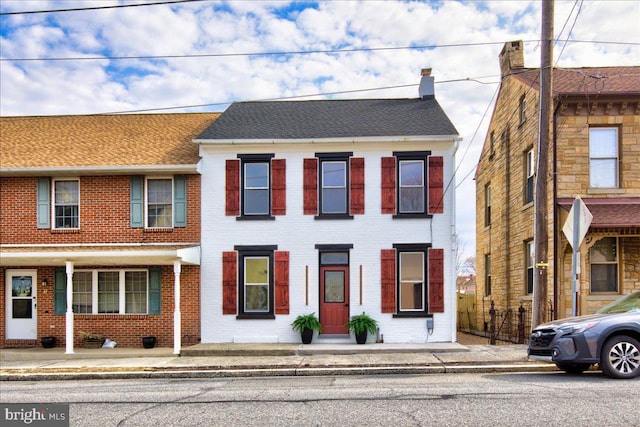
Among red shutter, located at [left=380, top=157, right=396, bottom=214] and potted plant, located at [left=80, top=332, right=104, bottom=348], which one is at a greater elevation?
red shutter, located at [left=380, top=157, right=396, bottom=214]

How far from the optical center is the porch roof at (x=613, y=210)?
47.5ft

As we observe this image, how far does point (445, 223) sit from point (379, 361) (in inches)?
199

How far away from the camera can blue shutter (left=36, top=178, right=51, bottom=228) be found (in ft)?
57.0

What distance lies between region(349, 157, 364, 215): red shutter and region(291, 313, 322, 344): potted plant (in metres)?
3.20

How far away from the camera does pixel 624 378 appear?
385 inches

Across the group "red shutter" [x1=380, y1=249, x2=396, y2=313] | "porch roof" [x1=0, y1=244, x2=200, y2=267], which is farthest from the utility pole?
"porch roof" [x1=0, y1=244, x2=200, y2=267]

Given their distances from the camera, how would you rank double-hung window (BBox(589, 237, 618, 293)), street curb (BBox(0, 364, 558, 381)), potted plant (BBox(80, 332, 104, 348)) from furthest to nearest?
potted plant (BBox(80, 332, 104, 348)), double-hung window (BBox(589, 237, 618, 293)), street curb (BBox(0, 364, 558, 381))

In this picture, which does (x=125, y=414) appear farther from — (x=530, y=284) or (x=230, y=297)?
(x=530, y=284)

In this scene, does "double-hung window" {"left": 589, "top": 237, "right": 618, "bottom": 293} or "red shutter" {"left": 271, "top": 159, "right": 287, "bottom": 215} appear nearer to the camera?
"double-hung window" {"left": 589, "top": 237, "right": 618, "bottom": 293}

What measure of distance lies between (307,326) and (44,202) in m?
8.44

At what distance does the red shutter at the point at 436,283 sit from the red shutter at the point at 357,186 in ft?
8.06

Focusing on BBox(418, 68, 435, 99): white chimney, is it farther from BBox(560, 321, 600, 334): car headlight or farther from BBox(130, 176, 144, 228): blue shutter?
BBox(560, 321, 600, 334): car headlight

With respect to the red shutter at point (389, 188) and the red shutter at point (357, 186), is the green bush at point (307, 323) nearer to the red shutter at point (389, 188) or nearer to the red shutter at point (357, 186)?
the red shutter at point (357, 186)

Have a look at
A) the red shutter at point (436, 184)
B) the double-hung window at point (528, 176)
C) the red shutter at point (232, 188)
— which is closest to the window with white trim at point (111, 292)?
the red shutter at point (232, 188)
